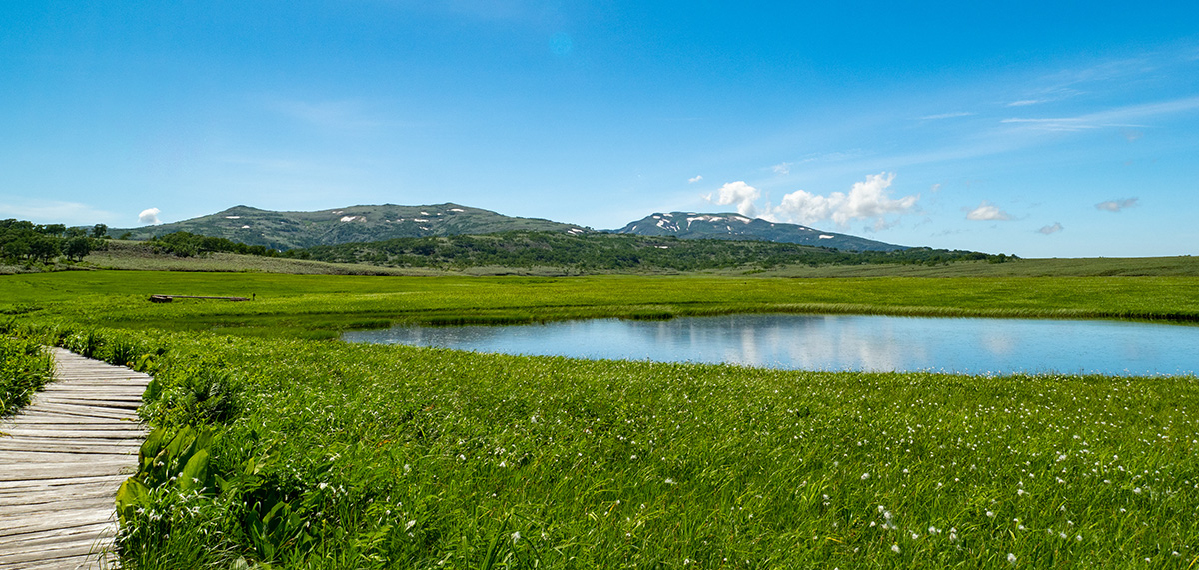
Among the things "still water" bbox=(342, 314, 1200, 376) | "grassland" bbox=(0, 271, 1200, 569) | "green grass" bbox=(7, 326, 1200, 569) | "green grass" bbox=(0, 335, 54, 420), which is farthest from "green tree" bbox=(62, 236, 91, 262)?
"green grass" bbox=(7, 326, 1200, 569)

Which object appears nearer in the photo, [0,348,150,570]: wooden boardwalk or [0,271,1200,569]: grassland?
[0,348,150,570]: wooden boardwalk

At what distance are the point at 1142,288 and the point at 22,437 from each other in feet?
361

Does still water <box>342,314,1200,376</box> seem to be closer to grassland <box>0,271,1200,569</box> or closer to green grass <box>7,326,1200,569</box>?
grassland <box>0,271,1200,569</box>

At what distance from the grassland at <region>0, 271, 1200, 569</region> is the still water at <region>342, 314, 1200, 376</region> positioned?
14560 mm

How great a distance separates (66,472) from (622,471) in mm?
6288

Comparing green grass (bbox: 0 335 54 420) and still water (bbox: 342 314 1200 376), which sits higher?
green grass (bbox: 0 335 54 420)

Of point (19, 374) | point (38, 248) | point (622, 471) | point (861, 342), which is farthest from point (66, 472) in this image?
point (38, 248)

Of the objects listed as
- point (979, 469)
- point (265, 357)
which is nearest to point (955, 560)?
point (979, 469)

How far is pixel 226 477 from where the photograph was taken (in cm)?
580

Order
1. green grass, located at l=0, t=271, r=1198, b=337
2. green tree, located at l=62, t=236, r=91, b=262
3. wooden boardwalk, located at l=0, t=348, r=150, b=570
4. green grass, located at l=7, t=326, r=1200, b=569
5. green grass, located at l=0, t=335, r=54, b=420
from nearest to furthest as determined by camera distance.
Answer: wooden boardwalk, located at l=0, t=348, r=150, b=570, green grass, located at l=7, t=326, r=1200, b=569, green grass, located at l=0, t=335, r=54, b=420, green grass, located at l=0, t=271, r=1198, b=337, green tree, located at l=62, t=236, r=91, b=262

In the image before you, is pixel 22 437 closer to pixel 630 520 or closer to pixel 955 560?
pixel 630 520

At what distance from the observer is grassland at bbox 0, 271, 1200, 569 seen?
5125 millimetres

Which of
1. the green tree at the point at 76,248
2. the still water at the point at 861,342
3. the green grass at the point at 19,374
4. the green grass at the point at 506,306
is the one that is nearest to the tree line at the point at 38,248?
the green tree at the point at 76,248

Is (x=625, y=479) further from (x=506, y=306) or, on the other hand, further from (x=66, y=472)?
(x=506, y=306)
